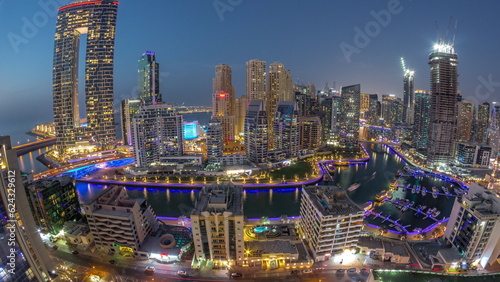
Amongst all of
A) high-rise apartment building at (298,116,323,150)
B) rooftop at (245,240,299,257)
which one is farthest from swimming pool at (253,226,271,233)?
high-rise apartment building at (298,116,323,150)

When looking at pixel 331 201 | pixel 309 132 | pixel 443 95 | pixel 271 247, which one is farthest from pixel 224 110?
pixel 271 247

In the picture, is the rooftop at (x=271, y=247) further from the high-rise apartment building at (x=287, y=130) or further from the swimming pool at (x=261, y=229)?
the high-rise apartment building at (x=287, y=130)

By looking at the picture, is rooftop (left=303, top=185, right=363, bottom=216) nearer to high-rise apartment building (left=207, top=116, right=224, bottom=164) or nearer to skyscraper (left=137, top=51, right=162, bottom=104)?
high-rise apartment building (left=207, top=116, right=224, bottom=164)

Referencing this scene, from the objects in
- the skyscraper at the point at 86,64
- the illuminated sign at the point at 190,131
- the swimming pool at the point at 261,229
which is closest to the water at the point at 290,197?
the swimming pool at the point at 261,229

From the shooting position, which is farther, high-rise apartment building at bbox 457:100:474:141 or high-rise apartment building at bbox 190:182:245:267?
high-rise apartment building at bbox 457:100:474:141

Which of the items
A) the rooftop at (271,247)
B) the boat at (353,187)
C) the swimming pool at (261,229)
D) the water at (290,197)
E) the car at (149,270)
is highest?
the rooftop at (271,247)

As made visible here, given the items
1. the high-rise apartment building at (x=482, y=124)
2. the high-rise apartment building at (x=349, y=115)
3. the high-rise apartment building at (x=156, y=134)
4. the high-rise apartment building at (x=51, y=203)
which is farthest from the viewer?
the high-rise apartment building at (x=349, y=115)

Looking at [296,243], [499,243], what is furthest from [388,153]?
[296,243]
